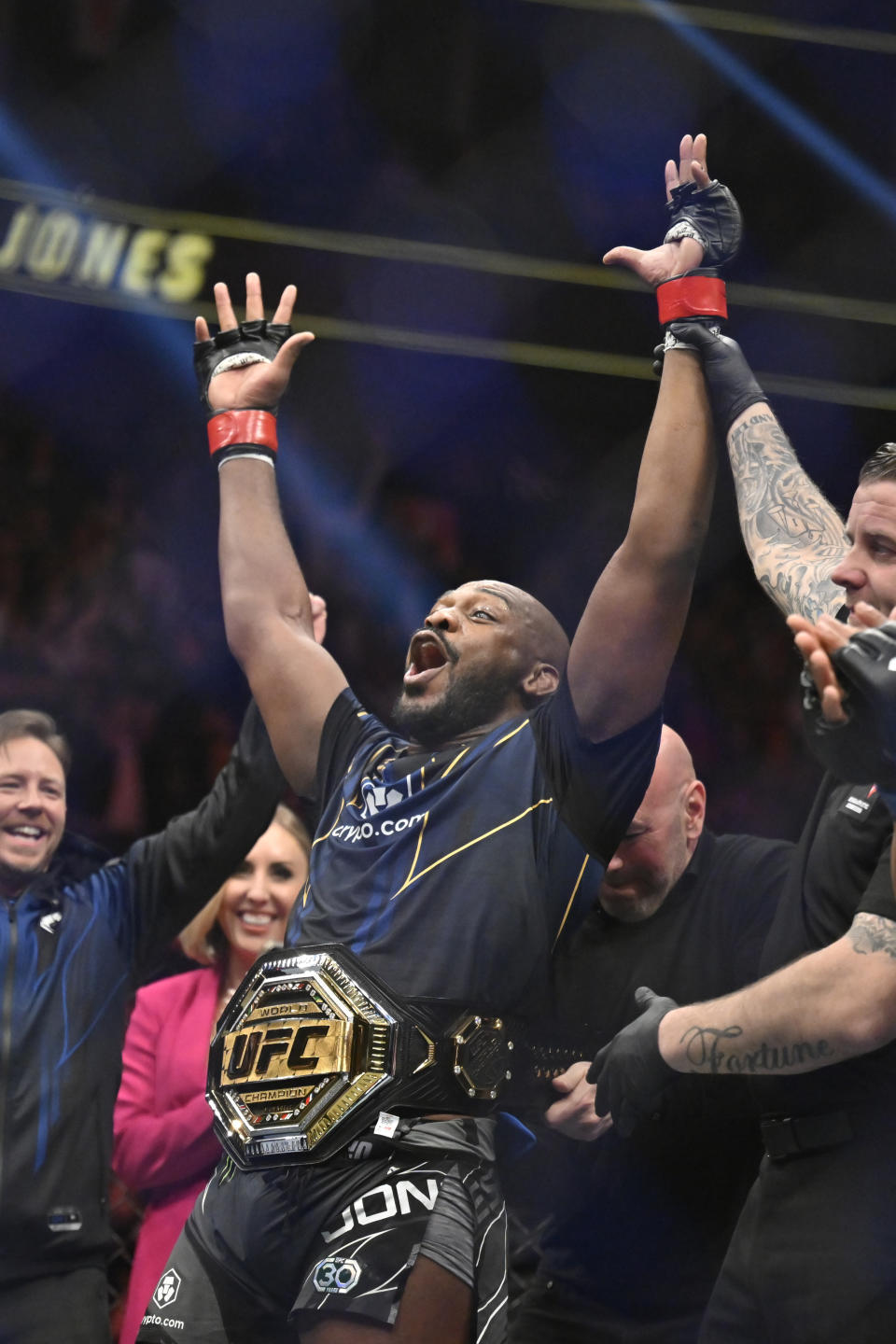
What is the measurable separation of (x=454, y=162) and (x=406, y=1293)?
8.23 feet

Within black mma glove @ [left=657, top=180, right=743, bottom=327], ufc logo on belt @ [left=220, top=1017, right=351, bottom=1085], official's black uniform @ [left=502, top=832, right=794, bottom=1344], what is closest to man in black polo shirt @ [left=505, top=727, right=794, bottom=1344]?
official's black uniform @ [left=502, top=832, right=794, bottom=1344]

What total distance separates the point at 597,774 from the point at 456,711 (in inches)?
12.9

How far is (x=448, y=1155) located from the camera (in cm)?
158

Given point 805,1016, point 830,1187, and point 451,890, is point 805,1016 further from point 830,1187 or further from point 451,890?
point 451,890

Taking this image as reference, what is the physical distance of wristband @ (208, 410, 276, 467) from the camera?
212cm

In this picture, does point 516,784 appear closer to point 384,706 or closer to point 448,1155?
point 448,1155

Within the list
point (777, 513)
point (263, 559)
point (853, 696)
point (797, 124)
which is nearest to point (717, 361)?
point (777, 513)

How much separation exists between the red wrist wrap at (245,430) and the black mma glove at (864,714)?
3.73ft

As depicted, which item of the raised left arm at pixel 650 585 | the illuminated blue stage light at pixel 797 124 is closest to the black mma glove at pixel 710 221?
the raised left arm at pixel 650 585

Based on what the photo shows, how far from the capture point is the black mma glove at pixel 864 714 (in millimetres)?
1124

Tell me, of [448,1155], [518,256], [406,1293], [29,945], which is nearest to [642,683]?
[448,1155]

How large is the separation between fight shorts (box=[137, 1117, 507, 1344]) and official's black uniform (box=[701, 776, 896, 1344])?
27 centimetres

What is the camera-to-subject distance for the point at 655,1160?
2.00 metres

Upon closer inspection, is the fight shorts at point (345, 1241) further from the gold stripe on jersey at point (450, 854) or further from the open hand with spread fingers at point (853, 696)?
the open hand with spread fingers at point (853, 696)
